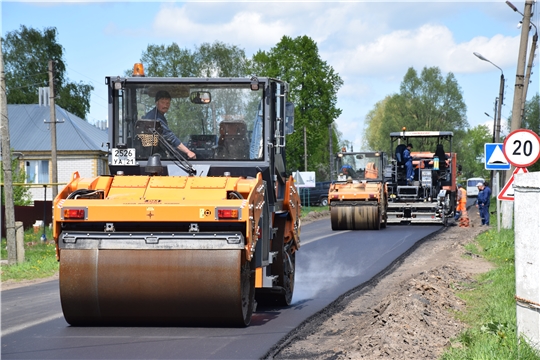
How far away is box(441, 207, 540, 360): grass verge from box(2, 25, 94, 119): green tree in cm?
5556

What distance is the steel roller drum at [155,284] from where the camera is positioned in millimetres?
8039

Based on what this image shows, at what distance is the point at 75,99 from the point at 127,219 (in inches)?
2391

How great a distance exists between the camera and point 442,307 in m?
10.0

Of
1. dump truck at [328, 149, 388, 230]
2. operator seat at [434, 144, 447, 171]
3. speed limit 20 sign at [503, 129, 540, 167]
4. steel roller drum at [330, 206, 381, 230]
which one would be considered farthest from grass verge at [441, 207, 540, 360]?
operator seat at [434, 144, 447, 171]

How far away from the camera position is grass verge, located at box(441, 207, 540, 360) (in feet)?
21.4

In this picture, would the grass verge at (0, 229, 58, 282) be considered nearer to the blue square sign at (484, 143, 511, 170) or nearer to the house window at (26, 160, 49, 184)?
the blue square sign at (484, 143, 511, 170)

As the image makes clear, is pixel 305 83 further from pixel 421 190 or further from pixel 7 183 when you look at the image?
pixel 7 183

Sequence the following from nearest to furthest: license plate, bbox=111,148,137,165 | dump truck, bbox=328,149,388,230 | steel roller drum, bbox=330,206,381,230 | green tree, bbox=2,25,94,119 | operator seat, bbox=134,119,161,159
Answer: license plate, bbox=111,148,137,165, operator seat, bbox=134,119,161,159, steel roller drum, bbox=330,206,381,230, dump truck, bbox=328,149,388,230, green tree, bbox=2,25,94,119

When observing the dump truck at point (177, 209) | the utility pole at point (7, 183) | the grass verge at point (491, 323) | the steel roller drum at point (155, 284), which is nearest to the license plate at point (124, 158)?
the dump truck at point (177, 209)

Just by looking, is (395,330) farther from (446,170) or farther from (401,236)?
(446,170)

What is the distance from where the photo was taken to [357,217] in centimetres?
2689

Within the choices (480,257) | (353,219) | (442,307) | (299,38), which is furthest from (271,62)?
(442,307)

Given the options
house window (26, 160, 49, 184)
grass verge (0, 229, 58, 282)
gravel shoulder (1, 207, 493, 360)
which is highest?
house window (26, 160, 49, 184)

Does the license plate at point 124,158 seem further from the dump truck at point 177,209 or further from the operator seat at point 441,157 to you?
the operator seat at point 441,157
